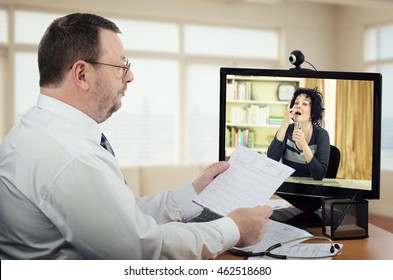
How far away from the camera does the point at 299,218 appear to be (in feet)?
5.24

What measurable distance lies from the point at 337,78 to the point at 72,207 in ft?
3.18

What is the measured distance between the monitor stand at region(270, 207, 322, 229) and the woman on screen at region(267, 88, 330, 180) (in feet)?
0.49

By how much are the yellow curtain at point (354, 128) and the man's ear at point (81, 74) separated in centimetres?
81

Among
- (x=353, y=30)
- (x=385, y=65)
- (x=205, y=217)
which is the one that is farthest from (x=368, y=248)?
(x=353, y=30)

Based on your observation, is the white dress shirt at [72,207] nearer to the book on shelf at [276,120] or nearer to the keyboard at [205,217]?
the keyboard at [205,217]

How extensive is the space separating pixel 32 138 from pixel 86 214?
0.78 feet

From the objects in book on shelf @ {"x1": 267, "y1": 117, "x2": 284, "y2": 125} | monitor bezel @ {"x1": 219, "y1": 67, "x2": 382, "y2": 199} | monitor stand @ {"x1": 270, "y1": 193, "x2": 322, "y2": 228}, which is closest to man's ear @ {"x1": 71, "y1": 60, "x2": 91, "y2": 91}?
monitor bezel @ {"x1": 219, "y1": 67, "x2": 382, "y2": 199}

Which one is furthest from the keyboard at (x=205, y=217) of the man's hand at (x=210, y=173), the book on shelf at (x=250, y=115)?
the book on shelf at (x=250, y=115)

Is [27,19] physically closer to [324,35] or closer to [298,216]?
[324,35]

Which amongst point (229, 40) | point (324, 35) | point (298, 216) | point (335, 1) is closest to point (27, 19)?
point (229, 40)

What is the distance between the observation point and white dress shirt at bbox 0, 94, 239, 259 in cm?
102

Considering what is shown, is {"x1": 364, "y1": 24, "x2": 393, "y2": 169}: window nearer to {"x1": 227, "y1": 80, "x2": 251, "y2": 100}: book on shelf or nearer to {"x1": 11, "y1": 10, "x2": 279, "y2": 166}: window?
{"x1": 11, "y1": 10, "x2": 279, "y2": 166}: window

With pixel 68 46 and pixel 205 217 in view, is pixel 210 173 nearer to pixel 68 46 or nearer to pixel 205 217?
pixel 205 217
